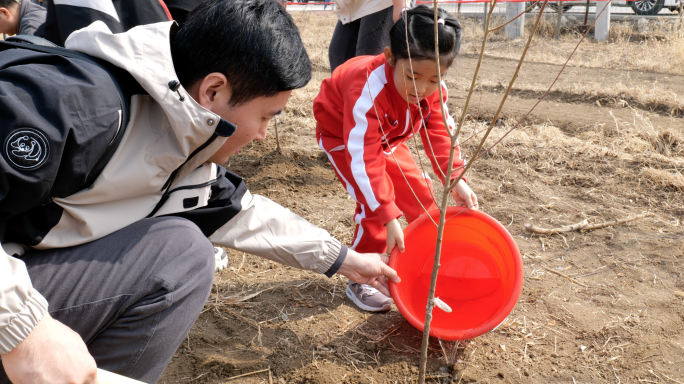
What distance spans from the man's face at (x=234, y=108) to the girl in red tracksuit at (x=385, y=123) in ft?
2.06

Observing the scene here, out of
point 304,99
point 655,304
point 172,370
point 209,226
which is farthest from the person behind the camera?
point 304,99

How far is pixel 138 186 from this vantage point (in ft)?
4.49

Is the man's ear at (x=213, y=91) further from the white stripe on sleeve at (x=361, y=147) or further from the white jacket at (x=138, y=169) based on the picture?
the white stripe on sleeve at (x=361, y=147)

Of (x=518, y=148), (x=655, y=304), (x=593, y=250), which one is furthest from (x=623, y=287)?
(x=518, y=148)

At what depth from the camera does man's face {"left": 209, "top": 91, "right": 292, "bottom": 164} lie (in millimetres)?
1425

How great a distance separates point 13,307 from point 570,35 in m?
11.1

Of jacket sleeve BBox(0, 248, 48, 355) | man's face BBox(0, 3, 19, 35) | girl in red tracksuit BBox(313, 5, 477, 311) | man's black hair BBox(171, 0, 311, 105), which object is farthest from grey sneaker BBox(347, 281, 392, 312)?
man's face BBox(0, 3, 19, 35)

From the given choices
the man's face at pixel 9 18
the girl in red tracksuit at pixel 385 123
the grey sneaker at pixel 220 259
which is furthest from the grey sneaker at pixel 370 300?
the man's face at pixel 9 18

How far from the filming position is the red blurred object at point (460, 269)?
7.20ft

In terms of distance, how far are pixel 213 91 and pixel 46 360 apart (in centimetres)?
71

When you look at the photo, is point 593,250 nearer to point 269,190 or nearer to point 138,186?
point 269,190

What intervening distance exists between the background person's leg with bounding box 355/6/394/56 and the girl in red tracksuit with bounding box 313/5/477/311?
466 millimetres

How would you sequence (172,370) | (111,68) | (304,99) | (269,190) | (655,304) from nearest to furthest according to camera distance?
(111,68) → (172,370) → (655,304) → (269,190) → (304,99)

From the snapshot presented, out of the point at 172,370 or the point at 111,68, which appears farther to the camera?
the point at 172,370
